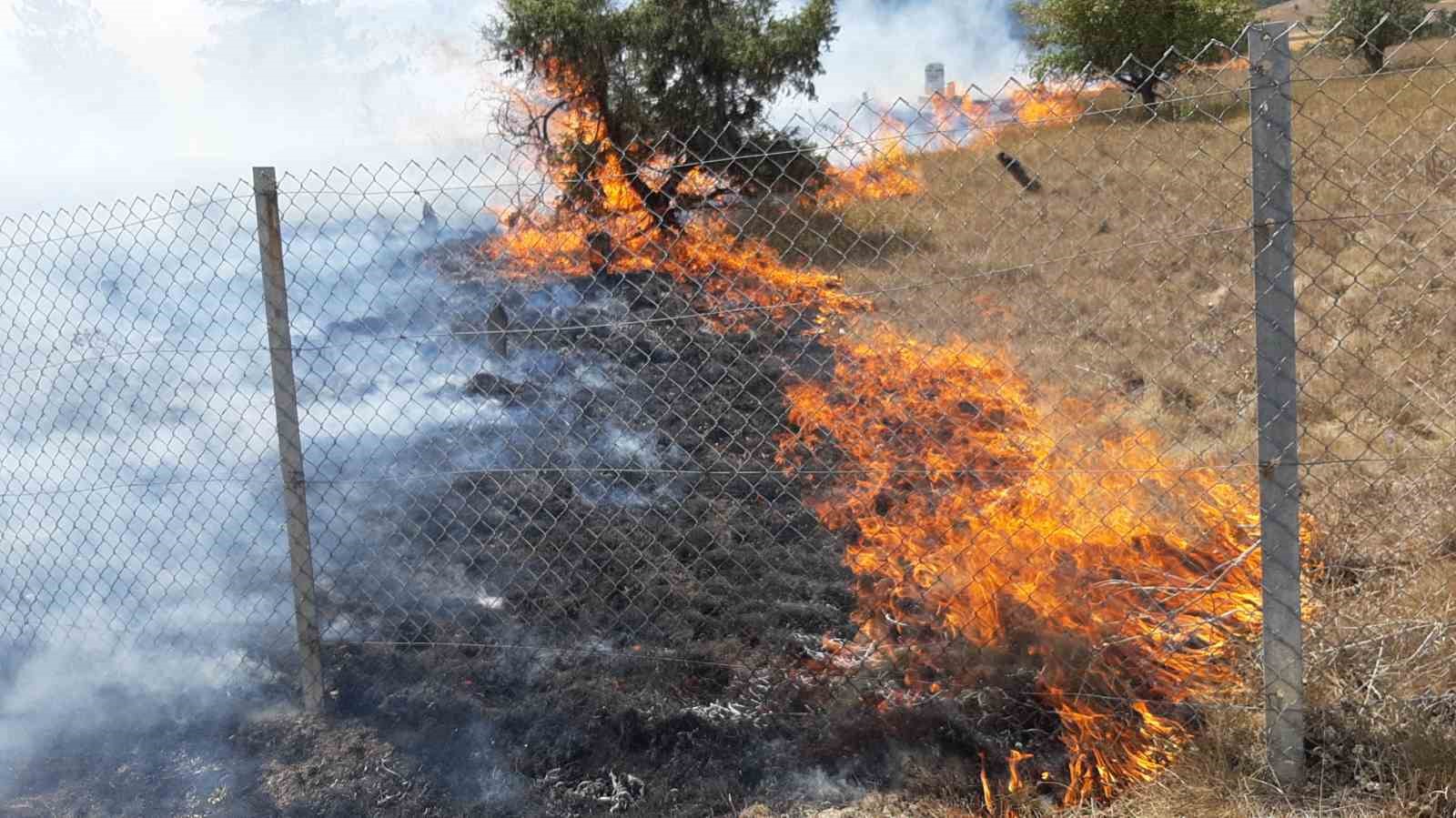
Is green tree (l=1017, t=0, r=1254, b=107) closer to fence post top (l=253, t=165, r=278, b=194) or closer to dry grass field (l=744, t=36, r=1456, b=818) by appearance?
dry grass field (l=744, t=36, r=1456, b=818)

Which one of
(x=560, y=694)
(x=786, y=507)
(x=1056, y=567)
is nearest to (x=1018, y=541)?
(x=1056, y=567)

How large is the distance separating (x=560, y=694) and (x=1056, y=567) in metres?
1.99

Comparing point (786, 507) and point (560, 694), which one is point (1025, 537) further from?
point (560, 694)

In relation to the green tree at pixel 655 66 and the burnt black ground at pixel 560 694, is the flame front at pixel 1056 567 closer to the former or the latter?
the burnt black ground at pixel 560 694

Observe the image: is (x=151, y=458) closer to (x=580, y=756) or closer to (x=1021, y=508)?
(x=580, y=756)

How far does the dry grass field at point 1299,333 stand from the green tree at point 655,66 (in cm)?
170

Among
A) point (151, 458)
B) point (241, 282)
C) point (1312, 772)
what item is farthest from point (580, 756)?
point (241, 282)

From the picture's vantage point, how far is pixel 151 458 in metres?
6.11

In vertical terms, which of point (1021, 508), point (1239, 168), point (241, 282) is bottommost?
point (1021, 508)

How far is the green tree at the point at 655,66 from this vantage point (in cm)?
1030

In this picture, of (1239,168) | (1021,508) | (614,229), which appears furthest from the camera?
(1239,168)

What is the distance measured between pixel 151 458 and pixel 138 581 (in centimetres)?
137

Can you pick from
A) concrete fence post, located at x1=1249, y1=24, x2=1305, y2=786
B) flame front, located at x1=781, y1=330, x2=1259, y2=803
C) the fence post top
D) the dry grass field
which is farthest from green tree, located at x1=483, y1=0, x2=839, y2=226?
concrete fence post, located at x1=1249, y1=24, x2=1305, y2=786

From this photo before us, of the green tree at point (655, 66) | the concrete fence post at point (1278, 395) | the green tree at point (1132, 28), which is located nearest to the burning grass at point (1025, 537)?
the concrete fence post at point (1278, 395)
